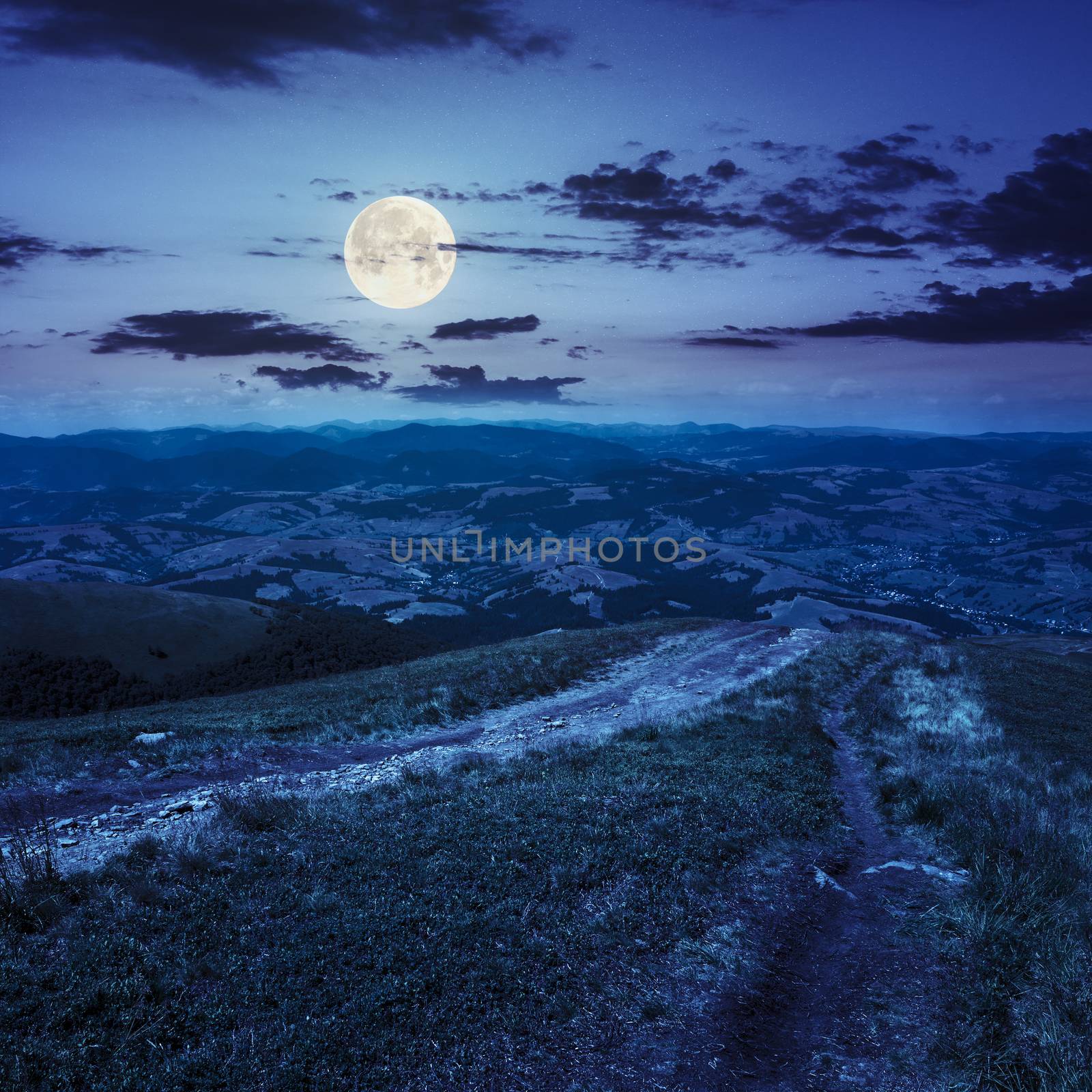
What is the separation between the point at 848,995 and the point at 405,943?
21.2ft

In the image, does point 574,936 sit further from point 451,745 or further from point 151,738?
point 151,738

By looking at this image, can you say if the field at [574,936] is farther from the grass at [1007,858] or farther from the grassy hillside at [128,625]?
the grassy hillside at [128,625]

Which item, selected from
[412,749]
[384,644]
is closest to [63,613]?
[384,644]

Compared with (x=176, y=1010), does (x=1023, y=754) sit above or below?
below

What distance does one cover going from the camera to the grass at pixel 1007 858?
24.8ft

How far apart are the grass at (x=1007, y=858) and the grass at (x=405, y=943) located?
9.06ft

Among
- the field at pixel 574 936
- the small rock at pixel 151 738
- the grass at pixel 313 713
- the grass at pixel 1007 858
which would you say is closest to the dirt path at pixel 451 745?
the field at pixel 574 936

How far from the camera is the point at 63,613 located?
8894 cm

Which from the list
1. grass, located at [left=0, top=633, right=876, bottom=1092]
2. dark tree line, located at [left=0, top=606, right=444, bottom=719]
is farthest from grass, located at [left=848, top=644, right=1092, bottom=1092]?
dark tree line, located at [left=0, top=606, right=444, bottom=719]

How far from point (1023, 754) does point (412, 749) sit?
2063 centimetres

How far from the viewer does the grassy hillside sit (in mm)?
81312

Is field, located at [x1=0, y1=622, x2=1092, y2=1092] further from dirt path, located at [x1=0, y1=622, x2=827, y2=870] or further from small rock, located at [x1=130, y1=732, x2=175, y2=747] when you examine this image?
small rock, located at [x1=130, y1=732, x2=175, y2=747]

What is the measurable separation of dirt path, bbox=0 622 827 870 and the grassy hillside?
71628mm

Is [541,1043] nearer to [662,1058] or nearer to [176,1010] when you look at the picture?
Result: [662,1058]
